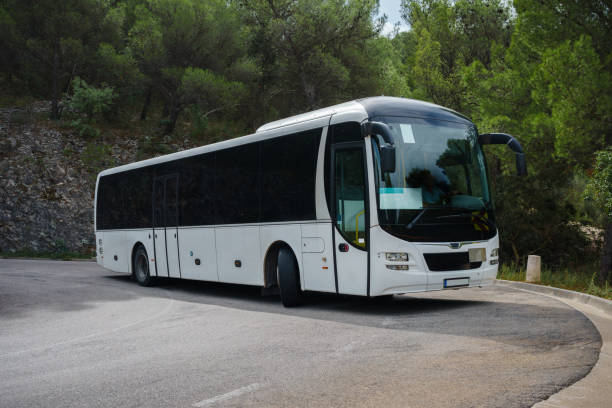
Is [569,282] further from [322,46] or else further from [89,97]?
[89,97]

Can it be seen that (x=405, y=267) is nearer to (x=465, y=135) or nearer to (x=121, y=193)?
(x=465, y=135)

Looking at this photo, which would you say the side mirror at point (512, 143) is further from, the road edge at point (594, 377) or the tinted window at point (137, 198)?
the tinted window at point (137, 198)

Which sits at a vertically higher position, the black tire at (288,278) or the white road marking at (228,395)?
the black tire at (288,278)

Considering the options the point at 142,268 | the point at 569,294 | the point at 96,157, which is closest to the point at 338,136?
the point at 569,294

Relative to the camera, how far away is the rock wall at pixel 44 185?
27.9 m

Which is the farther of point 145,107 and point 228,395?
point 145,107

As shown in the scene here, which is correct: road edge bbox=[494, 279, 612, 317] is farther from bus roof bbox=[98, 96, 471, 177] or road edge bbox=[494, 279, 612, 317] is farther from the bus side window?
the bus side window

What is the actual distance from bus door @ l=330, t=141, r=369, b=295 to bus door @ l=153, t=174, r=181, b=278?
5947mm

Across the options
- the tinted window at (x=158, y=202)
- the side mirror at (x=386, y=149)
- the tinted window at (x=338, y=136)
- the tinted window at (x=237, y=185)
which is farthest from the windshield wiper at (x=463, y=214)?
the tinted window at (x=158, y=202)

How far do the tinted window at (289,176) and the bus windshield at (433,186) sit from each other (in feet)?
4.66

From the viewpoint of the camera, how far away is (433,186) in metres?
9.27

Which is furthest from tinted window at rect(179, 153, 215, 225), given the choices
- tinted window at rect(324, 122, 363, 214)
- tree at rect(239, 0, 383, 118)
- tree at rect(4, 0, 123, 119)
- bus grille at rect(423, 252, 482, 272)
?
tree at rect(4, 0, 123, 119)

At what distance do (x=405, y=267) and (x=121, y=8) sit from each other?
108 feet

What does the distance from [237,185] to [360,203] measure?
11.7ft
